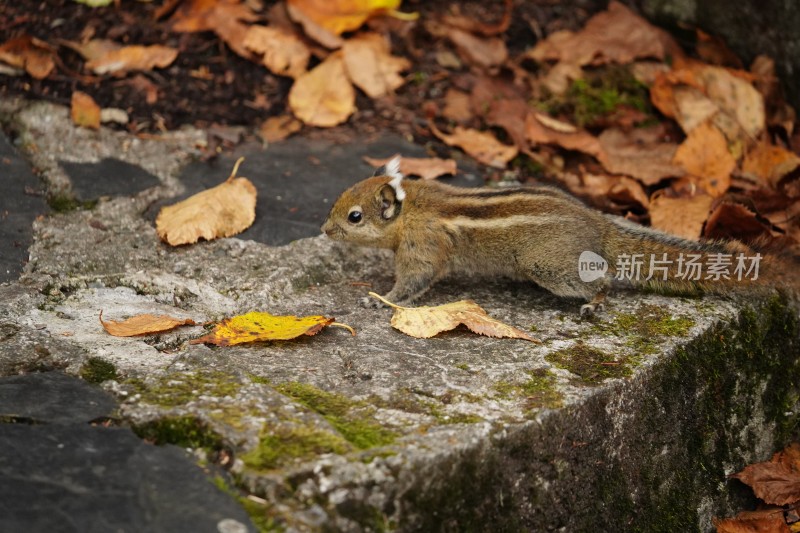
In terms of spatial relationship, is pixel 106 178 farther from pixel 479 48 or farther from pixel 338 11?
pixel 479 48

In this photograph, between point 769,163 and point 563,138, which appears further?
point 563,138

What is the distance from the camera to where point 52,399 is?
121 inches

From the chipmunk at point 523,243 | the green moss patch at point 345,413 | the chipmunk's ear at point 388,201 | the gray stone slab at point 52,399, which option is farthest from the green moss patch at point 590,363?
the gray stone slab at point 52,399

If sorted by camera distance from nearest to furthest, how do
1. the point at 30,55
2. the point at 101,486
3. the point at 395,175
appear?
1. the point at 101,486
2. the point at 395,175
3. the point at 30,55

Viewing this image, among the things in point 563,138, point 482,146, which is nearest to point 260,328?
point 482,146

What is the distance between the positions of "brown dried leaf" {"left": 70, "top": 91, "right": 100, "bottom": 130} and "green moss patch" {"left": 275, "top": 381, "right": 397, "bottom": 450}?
2722mm

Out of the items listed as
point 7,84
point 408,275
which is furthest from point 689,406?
point 7,84

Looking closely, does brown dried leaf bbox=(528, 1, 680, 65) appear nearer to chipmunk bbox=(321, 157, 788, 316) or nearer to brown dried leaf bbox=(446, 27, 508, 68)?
brown dried leaf bbox=(446, 27, 508, 68)

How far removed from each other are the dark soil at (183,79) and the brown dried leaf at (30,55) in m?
0.06

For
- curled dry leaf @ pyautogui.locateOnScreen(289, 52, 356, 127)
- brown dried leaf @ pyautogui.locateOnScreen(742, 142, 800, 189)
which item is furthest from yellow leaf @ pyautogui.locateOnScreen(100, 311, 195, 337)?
brown dried leaf @ pyautogui.locateOnScreen(742, 142, 800, 189)

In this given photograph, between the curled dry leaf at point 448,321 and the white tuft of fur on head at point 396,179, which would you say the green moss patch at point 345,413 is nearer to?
the curled dry leaf at point 448,321

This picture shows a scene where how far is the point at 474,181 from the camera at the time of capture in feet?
17.6

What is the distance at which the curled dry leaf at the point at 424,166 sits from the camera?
209 inches

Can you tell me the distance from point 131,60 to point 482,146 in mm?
2294
